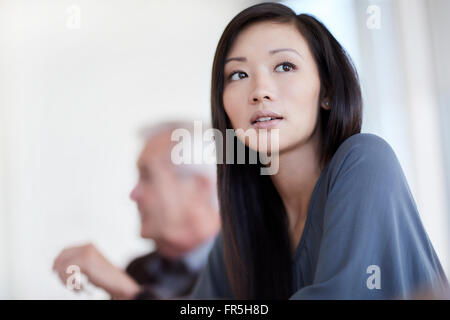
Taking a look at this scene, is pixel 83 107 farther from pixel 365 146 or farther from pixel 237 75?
pixel 365 146

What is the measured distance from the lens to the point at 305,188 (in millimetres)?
888

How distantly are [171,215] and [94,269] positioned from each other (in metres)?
0.59

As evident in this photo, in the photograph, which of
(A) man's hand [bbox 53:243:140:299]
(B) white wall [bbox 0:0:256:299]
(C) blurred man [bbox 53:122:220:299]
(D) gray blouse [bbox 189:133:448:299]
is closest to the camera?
(D) gray blouse [bbox 189:133:448:299]

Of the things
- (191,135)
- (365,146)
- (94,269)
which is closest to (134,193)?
(191,135)

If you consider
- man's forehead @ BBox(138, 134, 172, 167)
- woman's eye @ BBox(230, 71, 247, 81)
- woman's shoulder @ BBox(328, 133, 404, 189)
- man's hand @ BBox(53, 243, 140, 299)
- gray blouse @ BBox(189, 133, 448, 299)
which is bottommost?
man's hand @ BBox(53, 243, 140, 299)

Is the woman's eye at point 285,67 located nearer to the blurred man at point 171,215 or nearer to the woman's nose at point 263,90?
the woman's nose at point 263,90

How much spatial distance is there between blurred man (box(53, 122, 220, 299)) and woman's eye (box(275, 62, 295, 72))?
69 centimetres

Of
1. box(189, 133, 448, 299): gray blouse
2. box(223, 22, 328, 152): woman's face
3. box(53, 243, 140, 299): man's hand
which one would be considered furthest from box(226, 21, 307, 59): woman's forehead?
box(53, 243, 140, 299): man's hand

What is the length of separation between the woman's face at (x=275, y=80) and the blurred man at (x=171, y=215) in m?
0.66

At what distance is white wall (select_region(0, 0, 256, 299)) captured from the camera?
1190 millimetres

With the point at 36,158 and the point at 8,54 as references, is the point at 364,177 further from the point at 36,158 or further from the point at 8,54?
the point at 8,54

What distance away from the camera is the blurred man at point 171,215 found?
1.46m

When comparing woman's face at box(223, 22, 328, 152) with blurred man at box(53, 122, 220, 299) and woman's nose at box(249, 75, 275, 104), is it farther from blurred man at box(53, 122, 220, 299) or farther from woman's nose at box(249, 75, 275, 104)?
blurred man at box(53, 122, 220, 299)
